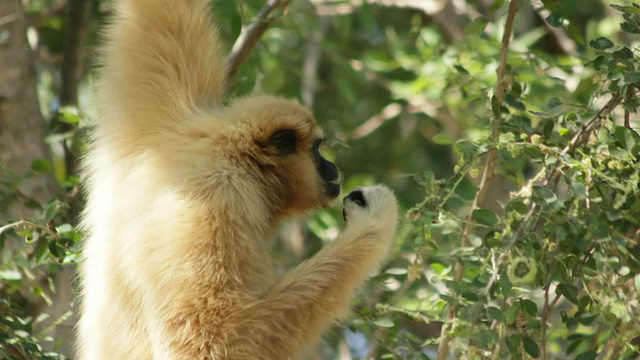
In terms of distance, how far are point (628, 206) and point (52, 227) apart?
2.75 meters

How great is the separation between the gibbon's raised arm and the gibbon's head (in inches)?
10.3

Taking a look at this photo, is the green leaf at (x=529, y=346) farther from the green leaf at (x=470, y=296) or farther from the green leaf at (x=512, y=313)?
the green leaf at (x=470, y=296)

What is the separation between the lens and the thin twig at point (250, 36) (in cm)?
478

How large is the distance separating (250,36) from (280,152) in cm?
81

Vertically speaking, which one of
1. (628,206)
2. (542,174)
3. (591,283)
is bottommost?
(591,283)

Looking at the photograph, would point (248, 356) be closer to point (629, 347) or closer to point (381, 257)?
point (381, 257)

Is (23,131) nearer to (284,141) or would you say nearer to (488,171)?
(284,141)

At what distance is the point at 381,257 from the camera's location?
4.30 meters

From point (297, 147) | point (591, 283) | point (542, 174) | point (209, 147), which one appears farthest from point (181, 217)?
point (591, 283)

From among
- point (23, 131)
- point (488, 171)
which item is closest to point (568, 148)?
point (488, 171)

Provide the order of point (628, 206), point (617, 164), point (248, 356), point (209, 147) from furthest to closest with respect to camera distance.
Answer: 1. point (209, 147)
2. point (248, 356)
3. point (628, 206)
4. point (617, 164)

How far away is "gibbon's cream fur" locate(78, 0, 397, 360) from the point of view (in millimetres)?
3783

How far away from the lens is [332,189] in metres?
4.72

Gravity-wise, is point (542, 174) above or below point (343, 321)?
above
